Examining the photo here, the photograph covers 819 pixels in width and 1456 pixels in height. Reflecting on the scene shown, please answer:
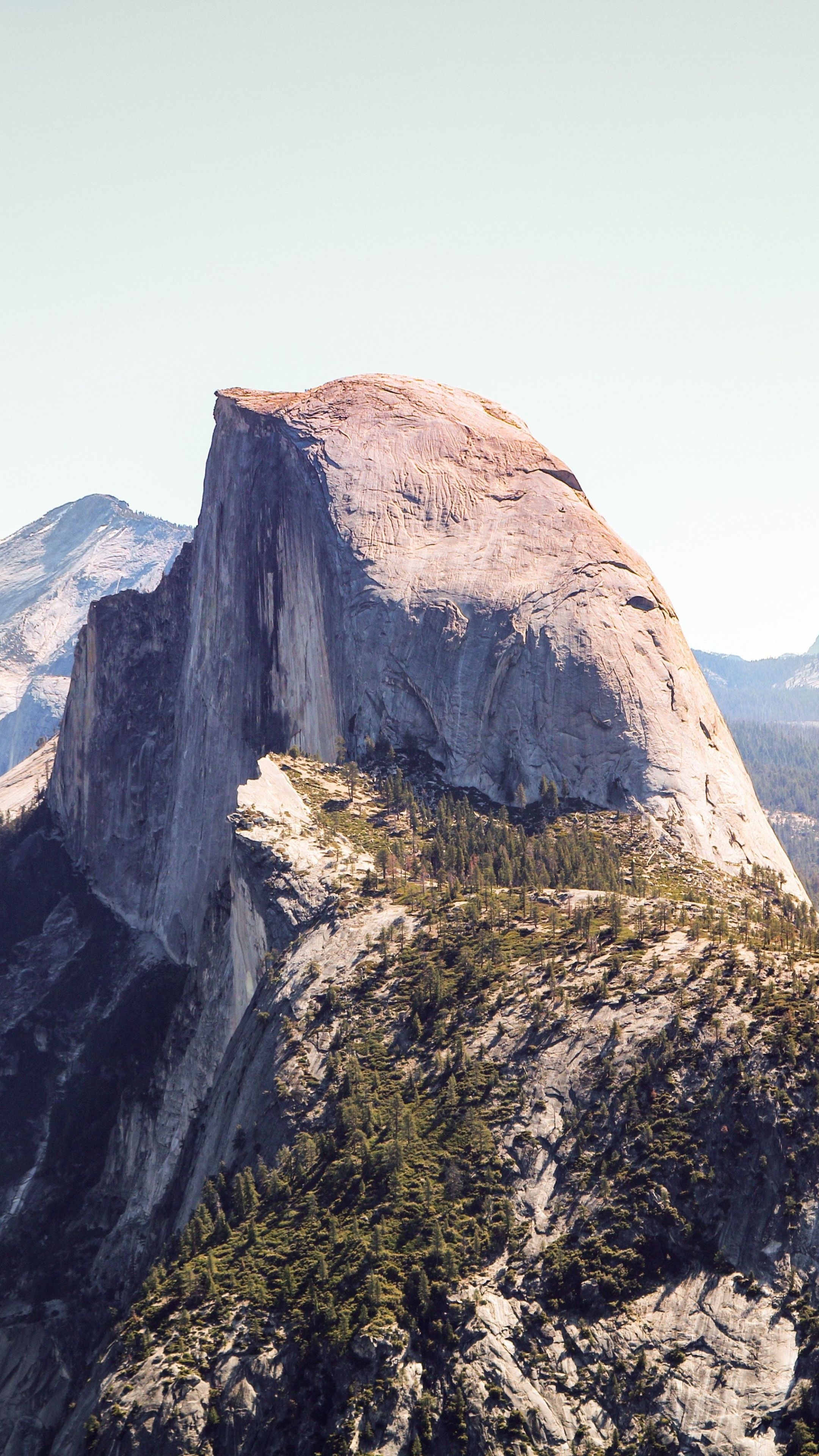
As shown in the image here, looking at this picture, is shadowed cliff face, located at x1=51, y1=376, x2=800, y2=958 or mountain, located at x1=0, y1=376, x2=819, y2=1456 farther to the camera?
shadowed cliff face, located at x1=51, y1=376, x2=800, y2=958

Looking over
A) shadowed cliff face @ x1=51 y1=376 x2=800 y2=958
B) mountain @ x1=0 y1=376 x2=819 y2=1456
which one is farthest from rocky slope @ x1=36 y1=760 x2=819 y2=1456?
shadowed cliff face @ x1=51 y1=376 x2=800 y2=958

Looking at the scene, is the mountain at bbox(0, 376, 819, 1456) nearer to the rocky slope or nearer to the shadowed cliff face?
the rocky slope

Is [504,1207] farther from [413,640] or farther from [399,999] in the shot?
[413,640]

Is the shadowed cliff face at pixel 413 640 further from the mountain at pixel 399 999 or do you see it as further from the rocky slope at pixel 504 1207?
the rocky slope at pixel 504 1207

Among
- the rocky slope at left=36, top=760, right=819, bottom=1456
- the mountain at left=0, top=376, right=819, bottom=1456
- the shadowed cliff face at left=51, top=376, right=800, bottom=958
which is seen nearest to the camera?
the rocky slope at left=36, top=760, right=819, bottom=1456

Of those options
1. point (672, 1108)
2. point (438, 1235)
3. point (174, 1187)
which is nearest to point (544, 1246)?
point (438, 1235)

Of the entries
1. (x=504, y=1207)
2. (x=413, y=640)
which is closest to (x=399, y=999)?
(x=504, y=1207)

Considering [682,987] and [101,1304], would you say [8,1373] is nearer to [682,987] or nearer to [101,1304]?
[101,1304]

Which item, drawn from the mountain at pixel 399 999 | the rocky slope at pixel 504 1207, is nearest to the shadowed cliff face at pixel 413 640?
the mountain at pixel 399 999
